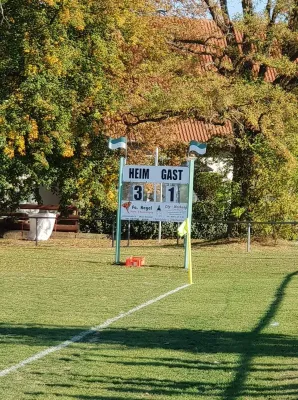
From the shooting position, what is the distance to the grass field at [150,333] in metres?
8.77

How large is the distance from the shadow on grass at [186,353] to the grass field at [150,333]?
1cm

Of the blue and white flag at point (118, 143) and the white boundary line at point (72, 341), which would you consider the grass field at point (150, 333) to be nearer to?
the white boundary line at point (72, 341)

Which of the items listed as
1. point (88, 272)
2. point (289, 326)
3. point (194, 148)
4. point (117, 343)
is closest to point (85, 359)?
point (117, 343)

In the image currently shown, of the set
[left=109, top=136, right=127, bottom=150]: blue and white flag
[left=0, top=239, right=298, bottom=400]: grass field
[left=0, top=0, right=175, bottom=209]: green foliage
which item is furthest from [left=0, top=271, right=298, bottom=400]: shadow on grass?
[left=0, top=0, right=175, bottom=209]: green foliage

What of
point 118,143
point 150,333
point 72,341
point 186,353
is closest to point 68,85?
point 118,143

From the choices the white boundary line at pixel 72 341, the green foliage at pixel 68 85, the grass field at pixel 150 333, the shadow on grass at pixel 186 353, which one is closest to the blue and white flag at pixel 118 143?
the grass field at pixel 150 333

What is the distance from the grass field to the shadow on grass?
0.04 ft

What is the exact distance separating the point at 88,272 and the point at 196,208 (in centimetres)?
1693

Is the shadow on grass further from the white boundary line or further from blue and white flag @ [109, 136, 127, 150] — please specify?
blue and white flag @ [109, 136, 127, 150]

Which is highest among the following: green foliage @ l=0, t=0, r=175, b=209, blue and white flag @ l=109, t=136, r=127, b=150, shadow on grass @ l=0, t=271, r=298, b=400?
green foliage @ l=0, t=0, r=175, b=209

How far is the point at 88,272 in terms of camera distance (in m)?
22.7

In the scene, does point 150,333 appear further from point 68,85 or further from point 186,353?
point 68,85

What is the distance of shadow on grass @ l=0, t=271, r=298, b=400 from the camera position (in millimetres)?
8625

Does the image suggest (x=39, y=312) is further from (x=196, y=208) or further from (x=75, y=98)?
(x=196, y=208)
